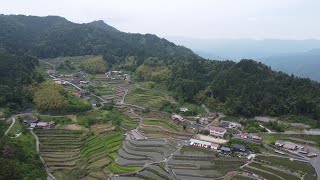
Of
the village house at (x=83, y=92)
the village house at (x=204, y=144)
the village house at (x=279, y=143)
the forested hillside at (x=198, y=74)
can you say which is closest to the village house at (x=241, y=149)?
the village house at (x=204, y=144)

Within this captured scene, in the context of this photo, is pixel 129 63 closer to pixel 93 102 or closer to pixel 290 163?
pixel 93 102

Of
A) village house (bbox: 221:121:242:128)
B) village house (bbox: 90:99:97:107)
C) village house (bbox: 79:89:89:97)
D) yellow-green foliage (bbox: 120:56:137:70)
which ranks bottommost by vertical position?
village house (bbox: 90:99:97:107)

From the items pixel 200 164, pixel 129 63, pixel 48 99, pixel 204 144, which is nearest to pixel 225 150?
pixel 204 144

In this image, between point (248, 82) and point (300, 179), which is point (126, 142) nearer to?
point (300, 179)

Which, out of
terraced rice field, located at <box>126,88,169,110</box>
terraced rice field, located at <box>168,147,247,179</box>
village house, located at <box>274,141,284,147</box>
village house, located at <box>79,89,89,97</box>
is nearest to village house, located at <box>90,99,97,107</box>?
village house, located at <box>79,89,89,97</box>

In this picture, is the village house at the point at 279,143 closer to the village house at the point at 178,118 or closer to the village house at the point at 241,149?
the village house at the point at 241,149

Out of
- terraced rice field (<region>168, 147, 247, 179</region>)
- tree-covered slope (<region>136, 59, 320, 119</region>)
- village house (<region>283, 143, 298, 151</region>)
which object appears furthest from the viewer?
tree-covered slope (<region>136, 59, 320, 119</region>)

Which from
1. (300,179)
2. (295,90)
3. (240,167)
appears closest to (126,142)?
(240,167)

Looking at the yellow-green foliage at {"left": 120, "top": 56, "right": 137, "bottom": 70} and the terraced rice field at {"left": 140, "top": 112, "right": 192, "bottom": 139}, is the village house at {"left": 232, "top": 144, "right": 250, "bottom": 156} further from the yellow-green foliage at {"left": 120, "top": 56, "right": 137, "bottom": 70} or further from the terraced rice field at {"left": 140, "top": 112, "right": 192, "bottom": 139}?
the yellow-green foliage at {"left": 120, "top": 56, "right": 137, "bottom": 70}
